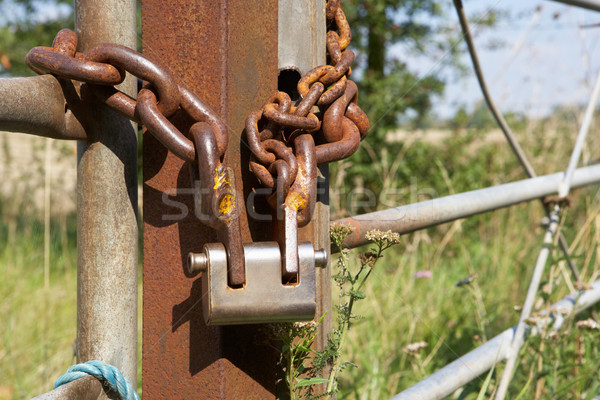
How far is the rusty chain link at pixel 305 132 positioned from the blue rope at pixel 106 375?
306 mm

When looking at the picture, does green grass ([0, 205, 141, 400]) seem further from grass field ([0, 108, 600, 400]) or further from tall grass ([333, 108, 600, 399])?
tall grass ([333, 108, 600, 399])

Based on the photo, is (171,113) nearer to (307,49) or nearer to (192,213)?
(192,213)

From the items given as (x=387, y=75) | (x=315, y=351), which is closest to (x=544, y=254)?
(x=315, y=351)

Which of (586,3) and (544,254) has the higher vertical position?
(586,3)

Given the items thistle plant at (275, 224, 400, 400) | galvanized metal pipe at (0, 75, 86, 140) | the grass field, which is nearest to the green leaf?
thistle plant at (275, 224, 400, 400)

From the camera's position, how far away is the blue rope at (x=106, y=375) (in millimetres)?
709

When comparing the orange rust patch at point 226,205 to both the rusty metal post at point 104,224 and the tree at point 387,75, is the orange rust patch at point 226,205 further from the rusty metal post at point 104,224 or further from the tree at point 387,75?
the tree at point 387,75

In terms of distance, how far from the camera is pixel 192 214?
78 cm

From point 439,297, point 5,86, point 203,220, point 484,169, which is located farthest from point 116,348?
point 484,169

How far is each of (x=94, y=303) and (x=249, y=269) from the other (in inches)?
9.0

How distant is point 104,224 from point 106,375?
20 centimetres

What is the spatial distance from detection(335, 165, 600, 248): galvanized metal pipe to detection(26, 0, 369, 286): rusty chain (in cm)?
25

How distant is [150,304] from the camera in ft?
2.62

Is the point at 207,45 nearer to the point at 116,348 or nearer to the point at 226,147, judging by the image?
the point at 226,147
